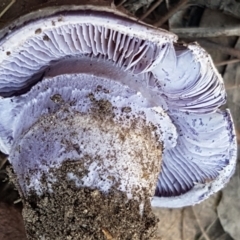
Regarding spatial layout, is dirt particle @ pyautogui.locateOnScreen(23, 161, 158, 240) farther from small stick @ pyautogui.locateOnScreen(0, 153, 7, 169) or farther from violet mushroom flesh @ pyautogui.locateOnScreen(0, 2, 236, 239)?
small stick @ pyautogui.locateOnScreen(0, 153, 7, 169)

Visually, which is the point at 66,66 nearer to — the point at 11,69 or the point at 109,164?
the point at 11,69

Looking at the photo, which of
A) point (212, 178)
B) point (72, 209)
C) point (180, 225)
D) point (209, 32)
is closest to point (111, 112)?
point (72, 209)

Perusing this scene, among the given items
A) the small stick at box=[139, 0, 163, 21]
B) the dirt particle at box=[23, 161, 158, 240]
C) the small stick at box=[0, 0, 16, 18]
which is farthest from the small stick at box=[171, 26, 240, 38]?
the dirt particle at box=[23, 161, 158, 240]

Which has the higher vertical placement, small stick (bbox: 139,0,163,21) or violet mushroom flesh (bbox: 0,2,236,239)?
small stick (bbox: 139,0,163,21)

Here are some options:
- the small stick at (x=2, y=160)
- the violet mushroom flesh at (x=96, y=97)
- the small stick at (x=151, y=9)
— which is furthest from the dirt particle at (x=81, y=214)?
the small stick at (x=151, y=9)

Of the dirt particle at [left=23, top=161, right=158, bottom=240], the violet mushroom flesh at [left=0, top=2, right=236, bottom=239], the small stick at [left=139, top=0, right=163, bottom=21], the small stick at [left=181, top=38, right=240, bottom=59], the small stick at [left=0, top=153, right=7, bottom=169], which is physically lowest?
the small stick at [left=0, top=153, right=7, bottom=169]

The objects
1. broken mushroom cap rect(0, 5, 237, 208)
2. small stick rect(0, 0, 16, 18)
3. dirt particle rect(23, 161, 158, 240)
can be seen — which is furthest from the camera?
small stick rect(0, 0, 16, 18)

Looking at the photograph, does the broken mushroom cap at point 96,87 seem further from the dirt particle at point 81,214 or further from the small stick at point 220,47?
the small stick at point 220,47
